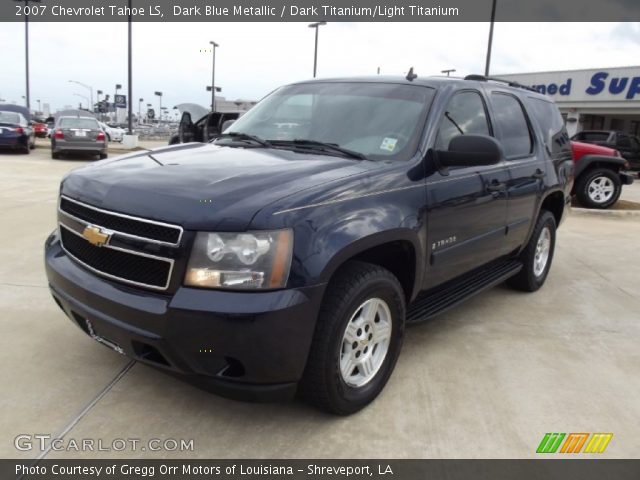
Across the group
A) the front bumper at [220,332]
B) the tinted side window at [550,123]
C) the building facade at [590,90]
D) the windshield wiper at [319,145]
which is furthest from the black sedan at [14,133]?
the building facade at [590,90]

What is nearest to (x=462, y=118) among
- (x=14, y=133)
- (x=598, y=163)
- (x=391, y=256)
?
(x=391, y=256)

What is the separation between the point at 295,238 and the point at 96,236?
3.33ft

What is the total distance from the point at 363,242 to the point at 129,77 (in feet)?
76.9

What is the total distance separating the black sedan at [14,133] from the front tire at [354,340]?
58.1ft

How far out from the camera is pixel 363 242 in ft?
8.93

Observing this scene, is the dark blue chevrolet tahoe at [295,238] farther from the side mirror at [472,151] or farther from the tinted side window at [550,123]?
A: the tinted side window at [550,123]

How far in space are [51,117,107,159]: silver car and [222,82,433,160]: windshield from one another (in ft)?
46.4

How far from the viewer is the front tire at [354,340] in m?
2.59

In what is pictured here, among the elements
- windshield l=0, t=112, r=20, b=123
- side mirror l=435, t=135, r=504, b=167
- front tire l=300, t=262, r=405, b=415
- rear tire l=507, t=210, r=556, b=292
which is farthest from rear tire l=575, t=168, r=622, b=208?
windshield l=0, t=112, r=20, b=123

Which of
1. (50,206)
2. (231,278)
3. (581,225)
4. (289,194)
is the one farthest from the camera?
(581,225)

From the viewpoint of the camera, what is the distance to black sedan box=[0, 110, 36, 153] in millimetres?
17031

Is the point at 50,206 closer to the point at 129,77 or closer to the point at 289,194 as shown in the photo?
the point at 289,194

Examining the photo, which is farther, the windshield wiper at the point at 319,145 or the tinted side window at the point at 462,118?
the tinted side window at the point at 462,118

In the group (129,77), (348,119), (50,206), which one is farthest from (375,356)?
(129,77)
